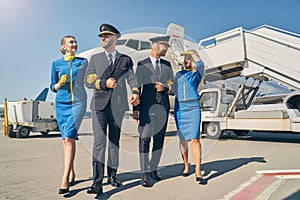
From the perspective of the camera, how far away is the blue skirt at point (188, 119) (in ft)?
11.0

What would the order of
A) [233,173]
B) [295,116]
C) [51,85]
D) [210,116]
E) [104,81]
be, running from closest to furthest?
[104,81] < [51,85] < [233,173] < [295,116] < [210,116]

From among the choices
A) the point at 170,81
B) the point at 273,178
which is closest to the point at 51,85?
the point at 170,81

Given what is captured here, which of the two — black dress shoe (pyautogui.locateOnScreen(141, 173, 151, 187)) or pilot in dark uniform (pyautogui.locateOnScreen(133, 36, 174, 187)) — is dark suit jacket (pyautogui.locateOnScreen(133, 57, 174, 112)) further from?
black dress shoe (pyautogui.locateOnScreen(141, 173, 151, 187))

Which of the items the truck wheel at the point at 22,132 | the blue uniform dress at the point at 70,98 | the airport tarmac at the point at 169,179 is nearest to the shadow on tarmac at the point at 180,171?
the airport tarmac at the point at 169,179

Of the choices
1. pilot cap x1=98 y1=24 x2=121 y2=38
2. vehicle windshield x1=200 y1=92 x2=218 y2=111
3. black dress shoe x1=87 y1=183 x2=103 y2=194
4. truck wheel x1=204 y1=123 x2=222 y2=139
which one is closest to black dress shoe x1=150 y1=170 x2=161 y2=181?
black dress shoe x1=87 y1=183 x2=103 y2=194

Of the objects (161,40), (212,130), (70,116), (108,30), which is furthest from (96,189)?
(212,130)

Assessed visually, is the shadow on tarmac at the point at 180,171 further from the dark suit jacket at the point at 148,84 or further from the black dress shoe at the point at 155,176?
the dark suit jacket at the point at 148,84

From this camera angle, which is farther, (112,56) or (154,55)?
(154,55)

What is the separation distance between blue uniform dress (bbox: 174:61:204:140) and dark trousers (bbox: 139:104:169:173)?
284 mm

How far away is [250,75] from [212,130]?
2275 mm

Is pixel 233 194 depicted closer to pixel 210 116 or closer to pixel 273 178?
pixel 273 178

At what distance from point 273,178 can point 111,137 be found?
2.37 meters

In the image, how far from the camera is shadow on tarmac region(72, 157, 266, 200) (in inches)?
118

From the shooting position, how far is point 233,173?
150 inches
